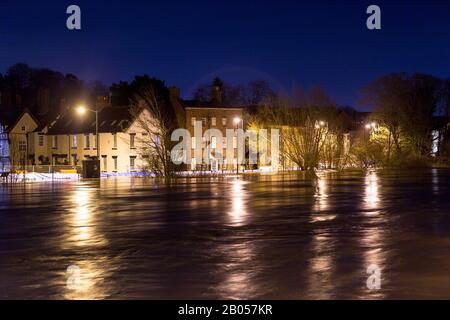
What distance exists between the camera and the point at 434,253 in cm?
1367

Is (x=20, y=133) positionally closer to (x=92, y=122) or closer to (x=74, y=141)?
(x=74, y=141)

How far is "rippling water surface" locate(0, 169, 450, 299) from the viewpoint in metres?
10.4

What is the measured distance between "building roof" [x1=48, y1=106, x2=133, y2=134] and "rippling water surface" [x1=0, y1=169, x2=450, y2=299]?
5393cm

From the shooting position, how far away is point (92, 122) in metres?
82.2

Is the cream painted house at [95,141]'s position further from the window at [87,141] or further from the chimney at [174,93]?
the chimney at [174,93]

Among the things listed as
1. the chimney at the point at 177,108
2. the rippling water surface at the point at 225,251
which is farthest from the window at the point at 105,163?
the rippling water surface at the point at 225,251

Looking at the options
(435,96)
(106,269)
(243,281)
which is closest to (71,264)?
(106,269)

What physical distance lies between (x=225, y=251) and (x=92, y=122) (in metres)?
70.7

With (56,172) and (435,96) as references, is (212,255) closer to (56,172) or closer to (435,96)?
(56,172)

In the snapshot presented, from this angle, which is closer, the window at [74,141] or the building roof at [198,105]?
the window at [74,141]

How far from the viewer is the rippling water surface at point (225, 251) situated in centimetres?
1035

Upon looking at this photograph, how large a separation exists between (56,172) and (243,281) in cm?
6308

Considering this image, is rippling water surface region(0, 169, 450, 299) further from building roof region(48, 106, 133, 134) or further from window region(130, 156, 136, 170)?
building roof region(48, 106, 133, 134)

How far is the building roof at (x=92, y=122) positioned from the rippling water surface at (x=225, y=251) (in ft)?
177
